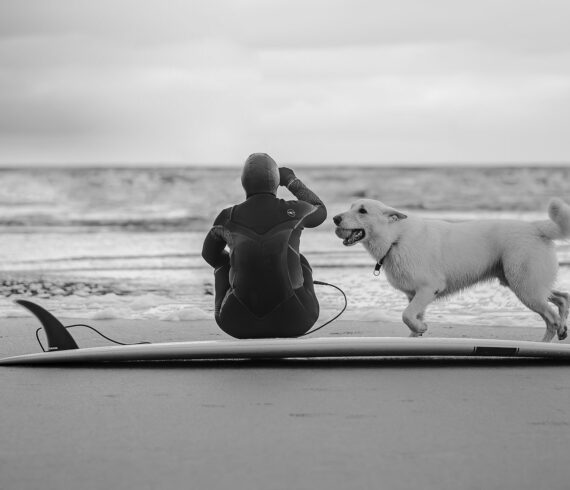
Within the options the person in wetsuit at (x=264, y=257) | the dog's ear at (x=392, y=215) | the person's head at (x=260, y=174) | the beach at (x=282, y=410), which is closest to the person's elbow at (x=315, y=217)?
the person in wetsuit at (x=264, y=257)

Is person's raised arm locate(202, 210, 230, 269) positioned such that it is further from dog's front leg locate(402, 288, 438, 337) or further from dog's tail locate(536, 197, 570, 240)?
dog's tail locate(536, 197, 570, 240)

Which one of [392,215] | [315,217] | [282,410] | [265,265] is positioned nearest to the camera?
[282,410]

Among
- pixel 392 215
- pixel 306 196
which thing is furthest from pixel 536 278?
pixel 306 196

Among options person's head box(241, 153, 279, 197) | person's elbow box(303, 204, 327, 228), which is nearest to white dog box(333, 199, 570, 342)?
person's elbow box(303, 204, 327, 228)

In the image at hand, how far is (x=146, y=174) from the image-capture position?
4359 centimetres

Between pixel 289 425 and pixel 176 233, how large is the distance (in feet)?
57.3

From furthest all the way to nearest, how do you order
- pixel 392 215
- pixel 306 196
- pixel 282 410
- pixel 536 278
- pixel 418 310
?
pixel 392 215 < pixel 536 278 < pixel 418 310 < pixel 306 196 < pixel 282 410

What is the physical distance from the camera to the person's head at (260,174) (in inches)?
221

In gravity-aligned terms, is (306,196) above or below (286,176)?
below

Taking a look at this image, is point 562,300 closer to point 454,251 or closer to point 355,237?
point 454,251

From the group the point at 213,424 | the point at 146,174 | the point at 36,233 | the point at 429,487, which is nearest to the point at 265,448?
the point at 213,424

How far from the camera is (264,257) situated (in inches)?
222

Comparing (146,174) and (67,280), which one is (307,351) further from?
(146,174)

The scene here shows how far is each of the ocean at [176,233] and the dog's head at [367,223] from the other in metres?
0.85
